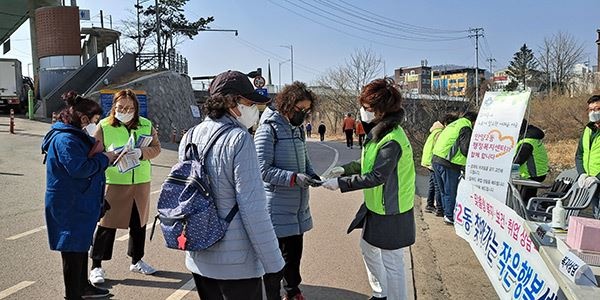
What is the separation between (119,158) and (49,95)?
2276cm

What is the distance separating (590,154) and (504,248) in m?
3.44

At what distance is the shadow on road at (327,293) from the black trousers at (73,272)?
1.96 metres

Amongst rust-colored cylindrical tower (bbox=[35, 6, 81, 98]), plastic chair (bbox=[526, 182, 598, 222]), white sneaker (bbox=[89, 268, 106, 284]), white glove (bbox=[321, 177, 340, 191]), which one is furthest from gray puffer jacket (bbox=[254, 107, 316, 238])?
rust-colored cylindrical tower (bbox=[35, 6, 81, 98])

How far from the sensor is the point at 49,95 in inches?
957

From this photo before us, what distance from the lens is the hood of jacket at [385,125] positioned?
12.5 feet

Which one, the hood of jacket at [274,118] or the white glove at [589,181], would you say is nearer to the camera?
the hood of jacket at [274,118]

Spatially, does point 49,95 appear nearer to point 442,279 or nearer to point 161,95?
point 161,95

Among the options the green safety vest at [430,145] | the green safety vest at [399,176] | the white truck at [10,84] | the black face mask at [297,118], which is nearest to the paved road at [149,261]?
the green safety vest at [399,176]

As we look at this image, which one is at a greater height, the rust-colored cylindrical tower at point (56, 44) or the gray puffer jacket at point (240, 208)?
the rust-colored cylindrical tower at point (56, 44)

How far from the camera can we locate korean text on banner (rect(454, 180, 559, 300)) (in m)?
2.75

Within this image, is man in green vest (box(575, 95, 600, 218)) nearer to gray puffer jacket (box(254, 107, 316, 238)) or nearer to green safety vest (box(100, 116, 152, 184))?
gray puffer jacket (box(254, 107, 316, 238))

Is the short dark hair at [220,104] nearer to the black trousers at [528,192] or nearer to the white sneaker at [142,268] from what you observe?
the white sneaker at [142,268]

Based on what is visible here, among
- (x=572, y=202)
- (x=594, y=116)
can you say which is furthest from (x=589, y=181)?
(x=594, y=116)

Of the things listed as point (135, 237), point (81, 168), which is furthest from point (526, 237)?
point (135, 237)
